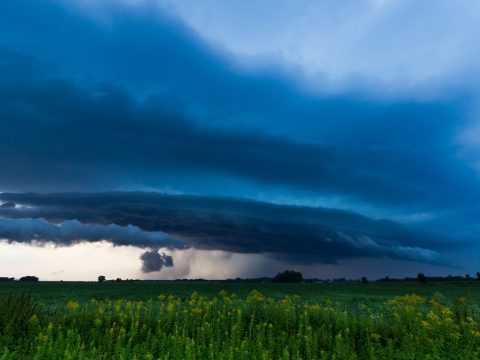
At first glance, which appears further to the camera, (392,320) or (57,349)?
(392,320)

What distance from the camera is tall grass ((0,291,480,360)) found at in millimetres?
12008

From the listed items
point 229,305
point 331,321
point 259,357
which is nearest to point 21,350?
point 259,357

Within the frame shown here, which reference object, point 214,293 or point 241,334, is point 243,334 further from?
point 214,293

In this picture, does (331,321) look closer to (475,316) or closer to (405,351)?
(405,351)

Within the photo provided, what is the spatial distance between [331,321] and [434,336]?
340 centimetres

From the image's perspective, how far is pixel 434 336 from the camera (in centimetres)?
1408

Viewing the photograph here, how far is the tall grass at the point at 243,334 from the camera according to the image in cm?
1201

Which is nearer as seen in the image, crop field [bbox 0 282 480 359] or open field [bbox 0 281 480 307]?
crop field [bbox 0 282 480 359]

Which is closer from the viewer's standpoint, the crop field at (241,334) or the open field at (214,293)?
the crop field at (241,334)

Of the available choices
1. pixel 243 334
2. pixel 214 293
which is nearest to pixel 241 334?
pixel 243 334

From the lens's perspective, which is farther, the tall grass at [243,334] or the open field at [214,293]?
the open field at [214,293]

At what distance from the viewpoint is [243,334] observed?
14.8m

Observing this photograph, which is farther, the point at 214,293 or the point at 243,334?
the point at 214,293

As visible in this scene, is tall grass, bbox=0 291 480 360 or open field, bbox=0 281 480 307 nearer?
tall grass, bbox=0 291 480 360
